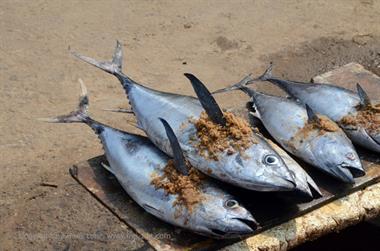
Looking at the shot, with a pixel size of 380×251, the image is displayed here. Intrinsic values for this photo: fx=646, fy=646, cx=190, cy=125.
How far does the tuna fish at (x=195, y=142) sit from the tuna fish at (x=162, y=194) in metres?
0.07

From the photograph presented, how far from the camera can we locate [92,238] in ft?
13.8

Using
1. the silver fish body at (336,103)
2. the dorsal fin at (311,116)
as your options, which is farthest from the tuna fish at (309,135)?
the silver fish body at (336,103)

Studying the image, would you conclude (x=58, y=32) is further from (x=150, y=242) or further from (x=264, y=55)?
(x=150, y=242)

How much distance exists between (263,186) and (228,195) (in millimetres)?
161

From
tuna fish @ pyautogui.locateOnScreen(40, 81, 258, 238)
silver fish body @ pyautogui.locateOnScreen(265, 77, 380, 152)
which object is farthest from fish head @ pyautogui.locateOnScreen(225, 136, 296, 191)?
silver fish body @ pyautogui.locateOnScreen(265, 77, 380, 152)

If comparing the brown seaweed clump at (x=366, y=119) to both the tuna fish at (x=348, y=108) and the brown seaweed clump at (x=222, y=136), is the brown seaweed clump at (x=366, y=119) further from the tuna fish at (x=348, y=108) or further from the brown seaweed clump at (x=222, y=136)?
the brown seaweed clump at (x=222, y=136)

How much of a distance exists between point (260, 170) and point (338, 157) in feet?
1.67

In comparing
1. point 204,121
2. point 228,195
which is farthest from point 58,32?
point 228,195

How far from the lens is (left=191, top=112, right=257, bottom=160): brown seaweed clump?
119 inches

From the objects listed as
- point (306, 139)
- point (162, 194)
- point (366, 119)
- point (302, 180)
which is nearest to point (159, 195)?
point (162, 194)

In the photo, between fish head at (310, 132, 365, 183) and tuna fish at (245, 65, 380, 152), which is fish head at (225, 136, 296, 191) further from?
tuna fish at (245, 65, 380, 152)

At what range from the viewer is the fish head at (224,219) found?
9.04 ft

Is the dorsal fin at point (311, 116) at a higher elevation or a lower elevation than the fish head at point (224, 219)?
higher

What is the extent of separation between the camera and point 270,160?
2.94 m
